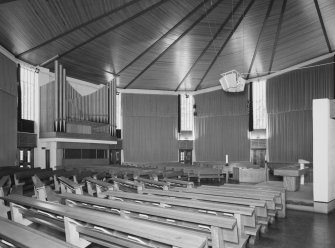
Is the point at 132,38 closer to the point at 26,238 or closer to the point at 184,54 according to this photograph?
the point at 184,54

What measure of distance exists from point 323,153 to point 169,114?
11.4 m

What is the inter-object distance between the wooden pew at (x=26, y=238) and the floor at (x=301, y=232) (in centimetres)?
248

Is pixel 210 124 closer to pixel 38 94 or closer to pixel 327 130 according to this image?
pixel 38 94

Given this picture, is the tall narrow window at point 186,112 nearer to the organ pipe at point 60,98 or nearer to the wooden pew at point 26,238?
the organ pipe at point 60,98

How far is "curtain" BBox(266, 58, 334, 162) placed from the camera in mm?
11438

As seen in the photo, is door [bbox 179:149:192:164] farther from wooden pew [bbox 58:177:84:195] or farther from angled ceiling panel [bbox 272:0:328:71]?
wooden pew [bbox 58:177:84:195]

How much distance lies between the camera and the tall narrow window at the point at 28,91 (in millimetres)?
10141

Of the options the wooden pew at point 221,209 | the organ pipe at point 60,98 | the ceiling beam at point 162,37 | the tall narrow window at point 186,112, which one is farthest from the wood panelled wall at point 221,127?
the wooden pew at point 221,209

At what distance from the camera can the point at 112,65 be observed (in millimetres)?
12172

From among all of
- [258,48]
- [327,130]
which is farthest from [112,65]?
[327,130]

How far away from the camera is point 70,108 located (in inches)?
418

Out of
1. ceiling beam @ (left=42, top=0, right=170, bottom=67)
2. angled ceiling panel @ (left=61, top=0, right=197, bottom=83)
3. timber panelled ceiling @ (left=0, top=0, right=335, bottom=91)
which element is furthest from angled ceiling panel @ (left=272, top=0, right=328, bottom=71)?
ceiling beam @ (left=42, top=0, right=170, bottom=67)

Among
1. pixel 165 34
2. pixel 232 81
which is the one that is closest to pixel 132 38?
pixel 165 34

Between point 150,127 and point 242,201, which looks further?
point 150,127
